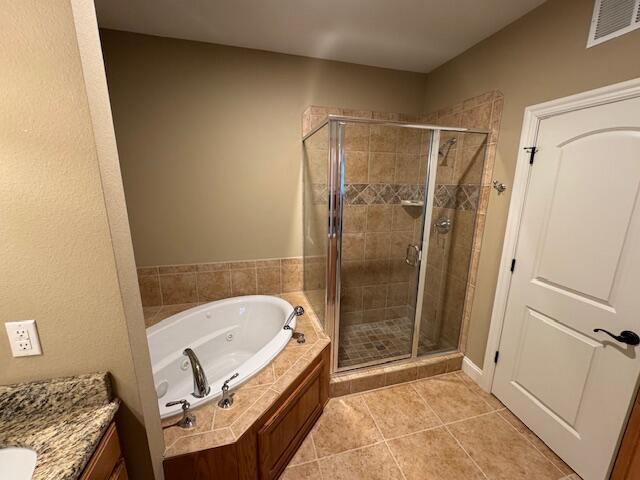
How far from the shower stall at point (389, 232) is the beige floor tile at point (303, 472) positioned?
0.64m

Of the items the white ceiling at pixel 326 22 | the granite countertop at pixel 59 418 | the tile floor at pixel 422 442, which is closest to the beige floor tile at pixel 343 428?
the tile floor at pixel 422 442

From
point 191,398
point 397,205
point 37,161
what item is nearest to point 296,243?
point 397,205

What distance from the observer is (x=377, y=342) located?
2494mm

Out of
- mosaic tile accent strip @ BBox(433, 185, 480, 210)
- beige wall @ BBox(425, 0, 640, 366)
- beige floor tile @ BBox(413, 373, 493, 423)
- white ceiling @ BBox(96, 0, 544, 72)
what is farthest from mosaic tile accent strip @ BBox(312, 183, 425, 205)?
beige floor tile @ BBox(413, 373, 493, 423)

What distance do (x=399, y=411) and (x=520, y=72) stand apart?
94.7 inches

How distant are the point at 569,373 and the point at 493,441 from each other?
0.63 m

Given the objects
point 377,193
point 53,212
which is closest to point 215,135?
point 377,193

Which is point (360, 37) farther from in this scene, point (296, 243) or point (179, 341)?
point (179, 341)

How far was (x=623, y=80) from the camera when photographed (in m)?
1.20

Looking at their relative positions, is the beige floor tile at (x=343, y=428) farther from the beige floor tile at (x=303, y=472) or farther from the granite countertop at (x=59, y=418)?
the granite countertop at (x=59, y=418)

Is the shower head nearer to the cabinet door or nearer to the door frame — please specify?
the door frame

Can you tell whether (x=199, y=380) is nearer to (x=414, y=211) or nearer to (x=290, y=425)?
(x=290, y=425)

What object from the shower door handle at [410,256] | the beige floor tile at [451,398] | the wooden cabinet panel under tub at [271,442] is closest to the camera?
the wooden cabinet panel under tub at [271,442]

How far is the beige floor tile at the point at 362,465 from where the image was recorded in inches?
56.6
